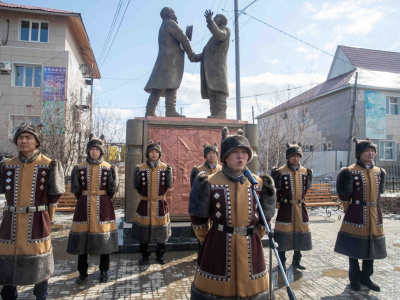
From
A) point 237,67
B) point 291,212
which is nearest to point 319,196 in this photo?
point 237,67

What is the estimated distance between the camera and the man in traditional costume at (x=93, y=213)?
4.40m

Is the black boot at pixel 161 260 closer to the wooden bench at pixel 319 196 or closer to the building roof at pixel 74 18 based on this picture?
the wooden bench at pixel 319 196

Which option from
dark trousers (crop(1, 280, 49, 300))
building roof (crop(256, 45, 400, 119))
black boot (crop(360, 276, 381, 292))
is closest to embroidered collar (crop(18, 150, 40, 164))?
dark trousers (crop(1, 280, 49, 300))

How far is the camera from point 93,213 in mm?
4488

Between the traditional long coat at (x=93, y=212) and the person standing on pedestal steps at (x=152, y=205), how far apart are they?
63cm

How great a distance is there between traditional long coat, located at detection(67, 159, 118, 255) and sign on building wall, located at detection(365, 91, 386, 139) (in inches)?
822

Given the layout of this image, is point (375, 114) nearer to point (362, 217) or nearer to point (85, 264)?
point (362, 217)

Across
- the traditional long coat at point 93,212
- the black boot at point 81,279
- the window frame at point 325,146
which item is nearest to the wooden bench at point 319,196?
the traditional long coat at point 93,212

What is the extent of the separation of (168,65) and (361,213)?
4900 mm

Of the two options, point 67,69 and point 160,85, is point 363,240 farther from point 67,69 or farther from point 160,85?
point 67,69

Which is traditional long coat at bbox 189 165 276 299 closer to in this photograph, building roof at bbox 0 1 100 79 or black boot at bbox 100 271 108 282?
black boot at bbox 100 271 108 282

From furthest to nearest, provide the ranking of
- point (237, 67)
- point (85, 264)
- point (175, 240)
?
point (237, 67) → point (175, 240) → point (85, 264)

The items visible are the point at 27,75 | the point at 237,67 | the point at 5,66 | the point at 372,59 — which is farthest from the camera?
the point at 372,59

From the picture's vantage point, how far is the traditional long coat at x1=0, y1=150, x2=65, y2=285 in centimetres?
334
